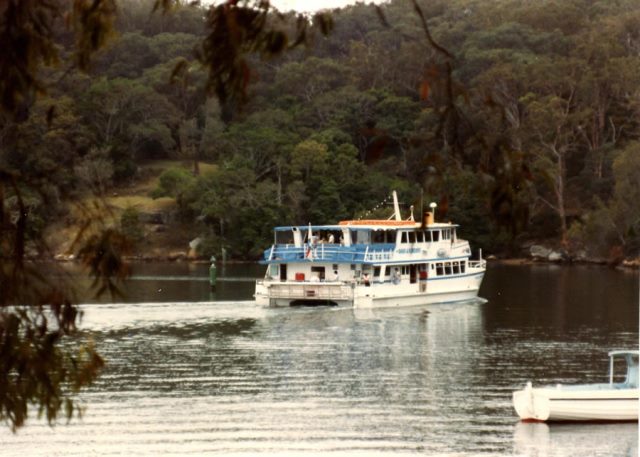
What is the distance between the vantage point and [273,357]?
38406mm

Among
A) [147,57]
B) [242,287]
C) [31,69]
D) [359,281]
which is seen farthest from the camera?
[147,57]

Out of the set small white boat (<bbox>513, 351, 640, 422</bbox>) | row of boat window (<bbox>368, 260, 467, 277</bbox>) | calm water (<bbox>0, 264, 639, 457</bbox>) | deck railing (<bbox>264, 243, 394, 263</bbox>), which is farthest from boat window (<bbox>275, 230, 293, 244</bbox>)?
small white boat (<bbox>513, 351, 640, 422</bbox>)

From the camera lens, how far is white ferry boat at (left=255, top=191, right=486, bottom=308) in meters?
51.7

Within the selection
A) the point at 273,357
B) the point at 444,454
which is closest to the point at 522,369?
the point at 273,357

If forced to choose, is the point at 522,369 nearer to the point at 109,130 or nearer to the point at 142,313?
the point at 142,313

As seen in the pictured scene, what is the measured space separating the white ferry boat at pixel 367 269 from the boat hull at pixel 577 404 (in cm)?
2276

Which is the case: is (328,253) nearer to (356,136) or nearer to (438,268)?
(438,268)

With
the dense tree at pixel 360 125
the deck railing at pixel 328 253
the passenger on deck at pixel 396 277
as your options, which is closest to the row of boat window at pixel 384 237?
the deck railing at pixel 328 253

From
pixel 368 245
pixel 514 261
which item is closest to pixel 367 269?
pixel 368 245

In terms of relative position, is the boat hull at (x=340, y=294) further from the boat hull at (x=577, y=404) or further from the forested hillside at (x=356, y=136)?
the forested hillside at (x=356, y=136)

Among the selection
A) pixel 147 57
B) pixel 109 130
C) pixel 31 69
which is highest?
pixel 147 57

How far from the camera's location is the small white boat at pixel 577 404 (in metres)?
28.0

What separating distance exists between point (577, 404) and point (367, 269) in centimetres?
2590

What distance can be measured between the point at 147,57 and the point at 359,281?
61.5 m
